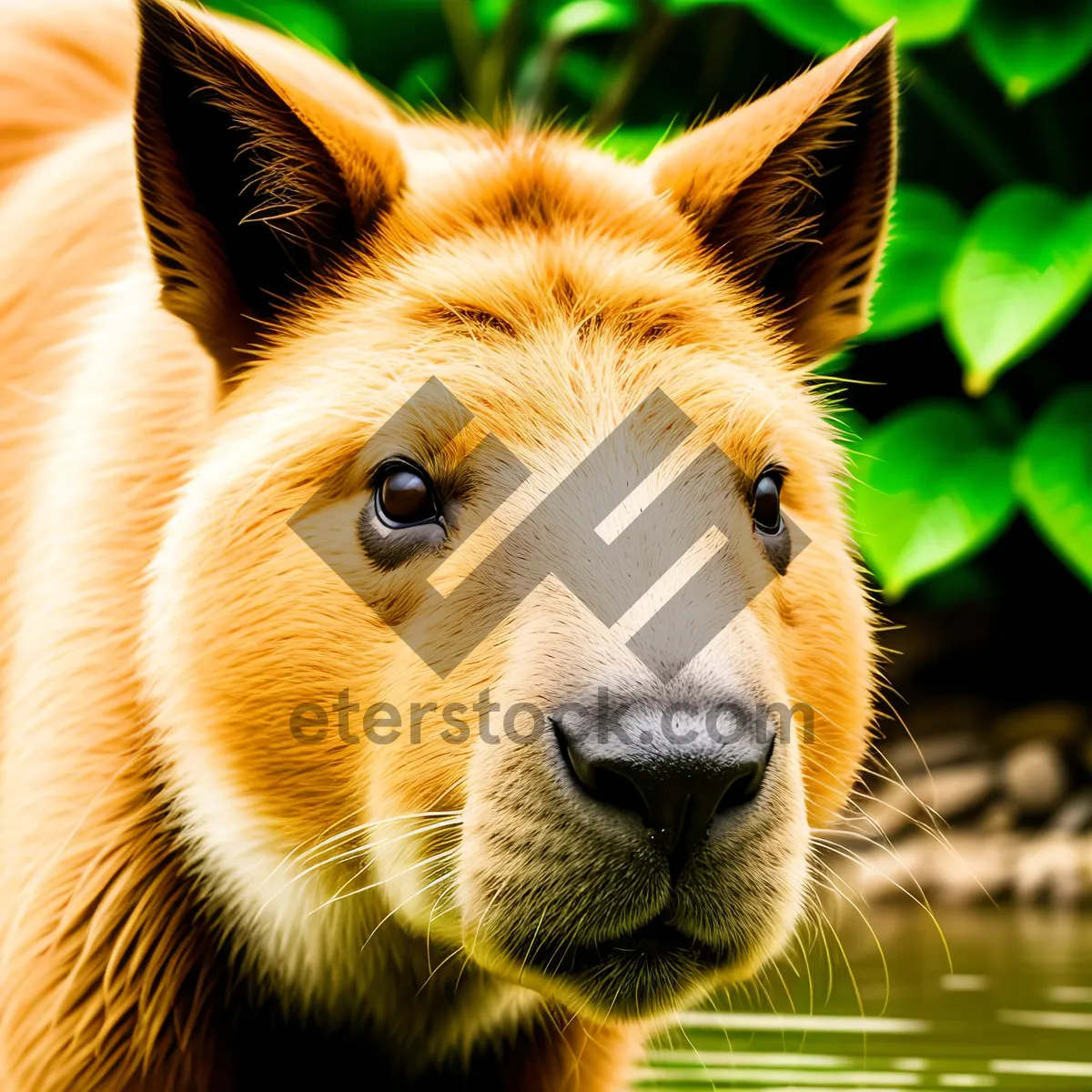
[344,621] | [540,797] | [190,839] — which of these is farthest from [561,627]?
[190,839]

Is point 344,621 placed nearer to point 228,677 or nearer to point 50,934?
point 228,677

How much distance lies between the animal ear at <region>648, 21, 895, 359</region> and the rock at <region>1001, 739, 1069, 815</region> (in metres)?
5.25

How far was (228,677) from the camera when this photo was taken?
2990 mm

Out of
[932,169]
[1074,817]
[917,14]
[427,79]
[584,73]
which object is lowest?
[1074,817]

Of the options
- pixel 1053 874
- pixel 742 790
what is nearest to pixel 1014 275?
pixel 1053 874

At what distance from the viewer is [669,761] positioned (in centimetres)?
243

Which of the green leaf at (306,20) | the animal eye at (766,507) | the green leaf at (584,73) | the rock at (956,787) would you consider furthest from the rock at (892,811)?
the animal eye at (766,507)

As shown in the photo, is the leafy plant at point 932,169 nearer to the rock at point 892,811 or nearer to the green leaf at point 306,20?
the green leaf at point 306,20

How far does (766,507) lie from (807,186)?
73 centimetres

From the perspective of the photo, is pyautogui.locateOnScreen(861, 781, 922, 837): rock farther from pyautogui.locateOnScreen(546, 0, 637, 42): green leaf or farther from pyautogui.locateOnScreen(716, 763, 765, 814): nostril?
pyautogui.locateOnScreen(716, 763, 765, 814): nostril

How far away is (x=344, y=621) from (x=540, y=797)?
1.82 ft

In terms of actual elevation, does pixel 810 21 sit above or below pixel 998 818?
above

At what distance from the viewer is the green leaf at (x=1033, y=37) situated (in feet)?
26.1

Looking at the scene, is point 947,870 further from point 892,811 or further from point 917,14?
point 917,14
